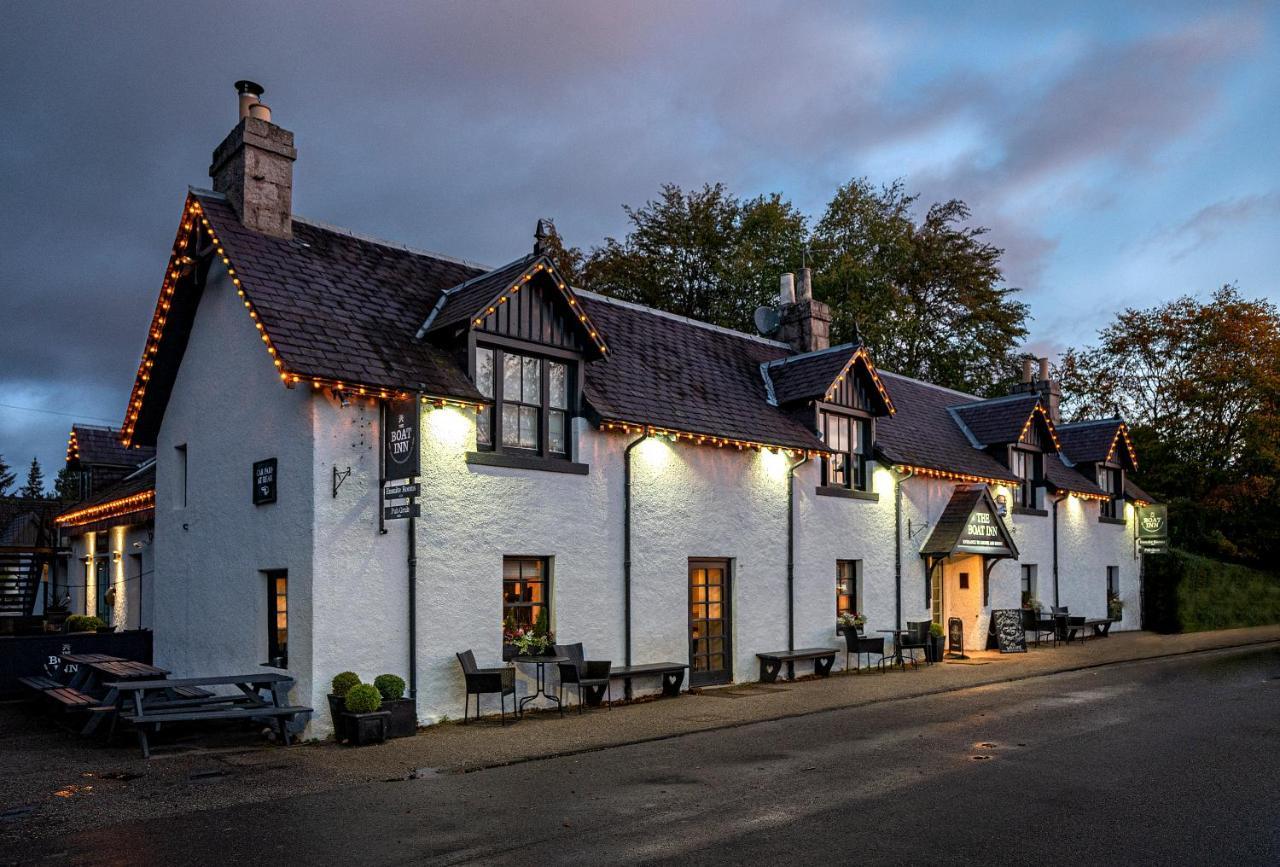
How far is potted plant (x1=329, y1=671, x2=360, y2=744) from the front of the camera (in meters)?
12.4

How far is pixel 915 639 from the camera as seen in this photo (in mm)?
21391

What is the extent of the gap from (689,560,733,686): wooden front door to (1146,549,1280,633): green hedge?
20.7 m

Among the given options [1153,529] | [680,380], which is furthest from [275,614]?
[1153,529]

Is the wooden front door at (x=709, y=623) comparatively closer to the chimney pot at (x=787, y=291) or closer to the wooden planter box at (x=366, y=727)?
the wooden planter box at (x=366, y=727)

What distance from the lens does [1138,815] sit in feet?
27.5

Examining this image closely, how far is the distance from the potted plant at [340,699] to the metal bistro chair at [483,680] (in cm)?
175

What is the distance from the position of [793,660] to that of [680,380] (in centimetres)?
576

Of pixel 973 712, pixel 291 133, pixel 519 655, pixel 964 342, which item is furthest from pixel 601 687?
pixel 964 342

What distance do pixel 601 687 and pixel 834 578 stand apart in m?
7.41

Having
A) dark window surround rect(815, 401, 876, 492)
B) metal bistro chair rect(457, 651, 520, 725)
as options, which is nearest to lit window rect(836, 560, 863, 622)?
dark window surround rect(815, 401, 876, 492)

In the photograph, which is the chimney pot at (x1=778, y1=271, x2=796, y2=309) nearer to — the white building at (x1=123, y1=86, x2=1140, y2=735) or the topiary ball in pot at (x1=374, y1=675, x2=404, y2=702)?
the white building at (x1=123, y1=86, x2=1140, y2=735)

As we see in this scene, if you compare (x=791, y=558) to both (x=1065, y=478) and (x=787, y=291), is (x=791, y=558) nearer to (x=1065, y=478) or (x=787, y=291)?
(x=787, y=291)

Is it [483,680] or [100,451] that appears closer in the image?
[483,680]

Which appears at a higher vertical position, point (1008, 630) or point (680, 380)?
point (680, 380)
